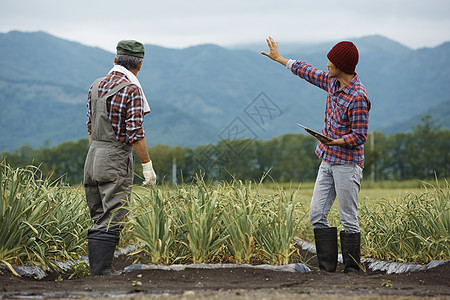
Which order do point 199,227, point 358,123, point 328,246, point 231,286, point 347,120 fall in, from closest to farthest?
point 231,286 < point 199,227 < point 358,123 < point 347,120 < point 328,246

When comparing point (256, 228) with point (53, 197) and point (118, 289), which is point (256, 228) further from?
point (53, 197)

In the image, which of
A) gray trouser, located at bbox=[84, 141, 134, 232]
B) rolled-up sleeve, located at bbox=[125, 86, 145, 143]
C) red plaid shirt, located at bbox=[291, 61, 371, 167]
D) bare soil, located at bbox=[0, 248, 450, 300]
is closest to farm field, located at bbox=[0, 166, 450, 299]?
bare soil, located at bbox=[0, 248, 450, 300]

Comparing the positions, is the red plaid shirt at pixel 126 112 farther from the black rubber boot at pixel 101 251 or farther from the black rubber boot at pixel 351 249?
the black rubber boot at pixel 351 249

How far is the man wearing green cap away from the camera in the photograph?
157 inches

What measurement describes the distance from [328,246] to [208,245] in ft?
3.33

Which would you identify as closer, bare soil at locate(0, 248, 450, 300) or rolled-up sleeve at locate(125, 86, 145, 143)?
bare soil at locate(0, 248, 450, 300)

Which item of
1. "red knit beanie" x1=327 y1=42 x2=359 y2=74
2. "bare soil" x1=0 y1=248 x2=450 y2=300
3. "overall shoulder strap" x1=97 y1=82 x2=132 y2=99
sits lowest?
A: "bare soil" x1=0 y1=248 x2=450 y2=300

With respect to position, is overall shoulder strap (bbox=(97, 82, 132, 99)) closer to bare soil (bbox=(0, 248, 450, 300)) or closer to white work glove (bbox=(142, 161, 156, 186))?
white work glove (bbox=(142, 161, 156, 186))

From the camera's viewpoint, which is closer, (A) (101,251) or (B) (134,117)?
(B) (134,117)

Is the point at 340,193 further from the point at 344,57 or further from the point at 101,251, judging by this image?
the point at 101,251

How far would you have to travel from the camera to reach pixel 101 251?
160 inches

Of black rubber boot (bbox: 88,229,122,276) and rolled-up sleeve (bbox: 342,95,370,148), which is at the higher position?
rolled-up sleeve (bbox: 342,95,370,148)

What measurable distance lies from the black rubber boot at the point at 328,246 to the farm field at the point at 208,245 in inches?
5.5

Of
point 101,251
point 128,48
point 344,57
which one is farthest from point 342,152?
point 101,251
